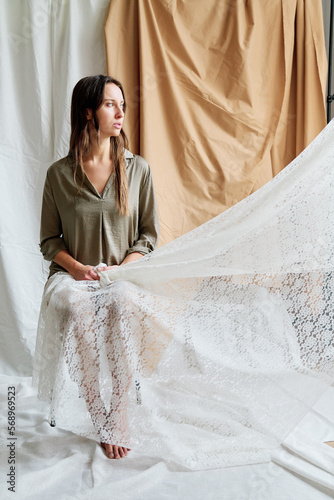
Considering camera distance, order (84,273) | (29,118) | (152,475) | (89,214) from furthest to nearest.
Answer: (29,118) → (89,214) → (84,273) → (152,475)

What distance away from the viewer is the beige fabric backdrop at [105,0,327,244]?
215cm

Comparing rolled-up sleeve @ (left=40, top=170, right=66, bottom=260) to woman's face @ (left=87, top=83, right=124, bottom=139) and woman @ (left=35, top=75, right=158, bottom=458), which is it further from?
woman's face @ (left=87, top=83, right=124, bottom=139)

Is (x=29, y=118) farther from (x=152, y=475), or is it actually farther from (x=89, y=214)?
(x=152, y=475)

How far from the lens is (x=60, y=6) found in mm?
2131

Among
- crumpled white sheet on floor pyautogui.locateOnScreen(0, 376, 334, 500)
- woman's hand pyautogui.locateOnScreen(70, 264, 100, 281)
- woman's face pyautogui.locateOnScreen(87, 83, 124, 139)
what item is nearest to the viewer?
crumpled white sheet on floor pyautogui.locateOnScreen(0, 376, 334, 500)

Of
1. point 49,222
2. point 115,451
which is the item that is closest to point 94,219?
point 49,222

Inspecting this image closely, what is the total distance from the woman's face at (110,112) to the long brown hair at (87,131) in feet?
0.04

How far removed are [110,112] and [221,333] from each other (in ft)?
2.38

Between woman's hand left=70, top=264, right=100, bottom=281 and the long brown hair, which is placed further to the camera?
the long brown hair

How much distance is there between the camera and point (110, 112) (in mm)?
1658

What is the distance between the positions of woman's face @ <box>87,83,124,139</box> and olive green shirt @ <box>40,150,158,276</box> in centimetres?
10

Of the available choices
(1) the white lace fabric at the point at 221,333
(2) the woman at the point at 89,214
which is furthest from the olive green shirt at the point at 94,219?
(1) the white lace fabric at the point at 221,333

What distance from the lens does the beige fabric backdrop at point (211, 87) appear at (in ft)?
7.04

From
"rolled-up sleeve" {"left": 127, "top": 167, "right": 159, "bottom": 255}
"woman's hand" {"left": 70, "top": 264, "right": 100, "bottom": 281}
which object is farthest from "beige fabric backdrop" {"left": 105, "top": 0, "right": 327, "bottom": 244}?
"woman's hand" {"left": 70, "top": 264, "right": 100, "bottom": 281}
